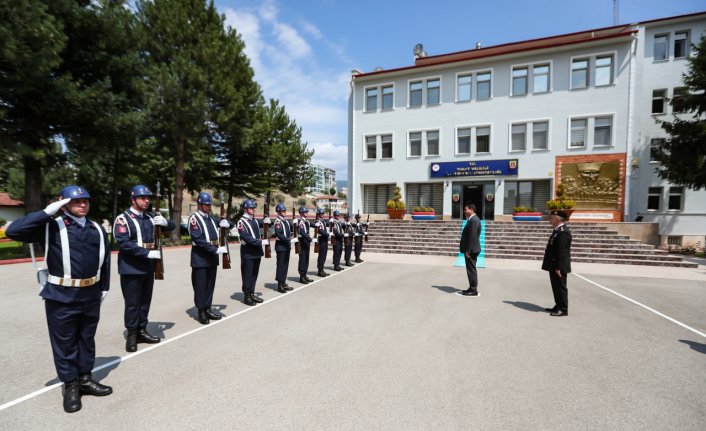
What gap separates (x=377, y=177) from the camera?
2425 centimetres

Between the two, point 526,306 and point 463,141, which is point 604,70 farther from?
point 526,306

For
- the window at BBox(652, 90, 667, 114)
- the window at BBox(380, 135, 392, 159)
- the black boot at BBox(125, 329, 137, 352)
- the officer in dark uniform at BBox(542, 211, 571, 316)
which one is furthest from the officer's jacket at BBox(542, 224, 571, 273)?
the window at BBox(652, 90, 667, 114)

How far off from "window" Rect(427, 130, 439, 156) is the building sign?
0.95 m

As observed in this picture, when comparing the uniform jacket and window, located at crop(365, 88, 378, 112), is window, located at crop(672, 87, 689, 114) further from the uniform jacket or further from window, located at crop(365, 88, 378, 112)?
the uniform jacket

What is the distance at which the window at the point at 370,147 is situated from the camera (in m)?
24.6

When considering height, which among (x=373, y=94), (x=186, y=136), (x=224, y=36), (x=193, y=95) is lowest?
(x=186, y=136)

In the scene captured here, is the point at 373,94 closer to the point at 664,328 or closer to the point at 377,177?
the point at 377,177

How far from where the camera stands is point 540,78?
2078cm

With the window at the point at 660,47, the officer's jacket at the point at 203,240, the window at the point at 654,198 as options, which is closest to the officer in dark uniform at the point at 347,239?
the officer's jacket at the point at 203,240

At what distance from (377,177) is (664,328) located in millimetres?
19430

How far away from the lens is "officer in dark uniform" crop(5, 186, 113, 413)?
10.5 feet

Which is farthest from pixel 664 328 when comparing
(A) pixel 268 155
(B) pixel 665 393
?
(A) pixel 268 155

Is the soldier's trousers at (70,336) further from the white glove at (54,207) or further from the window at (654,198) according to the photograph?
the window at (654,198)

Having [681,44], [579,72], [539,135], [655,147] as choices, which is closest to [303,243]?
[539,135]
